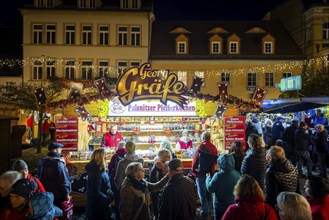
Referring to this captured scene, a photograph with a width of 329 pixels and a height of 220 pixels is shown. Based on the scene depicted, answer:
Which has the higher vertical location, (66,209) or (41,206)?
(41,206)

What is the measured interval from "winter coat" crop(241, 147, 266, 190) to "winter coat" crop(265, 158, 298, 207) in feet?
3.54

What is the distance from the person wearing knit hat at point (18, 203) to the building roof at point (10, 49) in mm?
25429

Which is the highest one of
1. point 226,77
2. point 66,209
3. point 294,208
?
point 226,77

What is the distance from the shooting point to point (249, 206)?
3670 mm

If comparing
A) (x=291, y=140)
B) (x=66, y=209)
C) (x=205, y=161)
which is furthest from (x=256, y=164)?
(x=291, y=140)

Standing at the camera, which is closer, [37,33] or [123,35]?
[37,33]

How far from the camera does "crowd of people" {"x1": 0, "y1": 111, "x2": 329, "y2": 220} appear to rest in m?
3.66

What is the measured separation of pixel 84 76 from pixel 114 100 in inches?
672

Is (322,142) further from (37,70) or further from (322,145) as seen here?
(37,70)

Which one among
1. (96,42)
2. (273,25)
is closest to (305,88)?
(273,25)

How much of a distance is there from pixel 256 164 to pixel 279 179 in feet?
3.91

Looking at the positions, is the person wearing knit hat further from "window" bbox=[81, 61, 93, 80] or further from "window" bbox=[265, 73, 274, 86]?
"window" bbox=[265, 73, 274, 86]

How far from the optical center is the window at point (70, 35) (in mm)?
26625

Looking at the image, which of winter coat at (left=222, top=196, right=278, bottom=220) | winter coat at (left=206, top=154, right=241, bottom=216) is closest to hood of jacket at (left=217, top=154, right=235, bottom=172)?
winter coat at (left=206, top=154, right=241, bottom=216)
